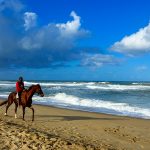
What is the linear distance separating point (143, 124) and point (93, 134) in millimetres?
3924

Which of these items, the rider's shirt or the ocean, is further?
the ocean

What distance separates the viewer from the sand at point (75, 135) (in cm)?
859

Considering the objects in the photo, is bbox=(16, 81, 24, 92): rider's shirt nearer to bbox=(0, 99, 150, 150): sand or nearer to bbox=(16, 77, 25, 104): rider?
bbox=(16, 77, 25, 104): rider

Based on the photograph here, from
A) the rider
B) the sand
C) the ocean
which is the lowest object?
the sand

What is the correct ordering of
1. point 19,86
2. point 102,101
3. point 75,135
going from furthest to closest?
point 102,101 → point 19,86 → point 75,135

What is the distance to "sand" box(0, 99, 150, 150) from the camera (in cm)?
859

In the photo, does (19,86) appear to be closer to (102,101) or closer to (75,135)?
(75,135)

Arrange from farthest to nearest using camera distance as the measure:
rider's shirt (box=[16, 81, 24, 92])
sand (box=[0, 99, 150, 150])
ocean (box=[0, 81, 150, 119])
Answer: ocean (box=[0, 81, 150, 119]) < rider's shirt (box=[16, 81, 24, 92]) < sand (box=[0, 99, 150, 150])

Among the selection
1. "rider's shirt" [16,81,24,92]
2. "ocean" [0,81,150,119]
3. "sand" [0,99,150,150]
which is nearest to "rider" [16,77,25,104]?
"rider's shirt" [16,81,24,92]

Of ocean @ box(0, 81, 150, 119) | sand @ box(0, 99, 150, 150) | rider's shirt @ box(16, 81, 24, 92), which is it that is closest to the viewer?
sand @ box(0, 99, 150, 150)

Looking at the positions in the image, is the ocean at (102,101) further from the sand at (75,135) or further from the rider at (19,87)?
the rider at (19,87)

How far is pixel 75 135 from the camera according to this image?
35.6ft

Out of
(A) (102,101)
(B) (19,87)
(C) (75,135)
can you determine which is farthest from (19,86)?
(A) (102,101)

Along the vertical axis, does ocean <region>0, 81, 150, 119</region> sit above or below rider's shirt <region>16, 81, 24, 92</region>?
below
